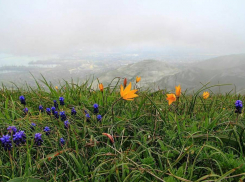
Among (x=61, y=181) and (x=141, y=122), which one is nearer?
(x=61, y=181)

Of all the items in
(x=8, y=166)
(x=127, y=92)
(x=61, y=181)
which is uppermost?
(x=127, y=92)

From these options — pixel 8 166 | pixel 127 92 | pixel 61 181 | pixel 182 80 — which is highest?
pixel 127 92

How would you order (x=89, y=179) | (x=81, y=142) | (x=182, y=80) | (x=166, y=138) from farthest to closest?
(x=182, y=80), (x=166, y=138), (x=81, y=142), (x=89, y=179)

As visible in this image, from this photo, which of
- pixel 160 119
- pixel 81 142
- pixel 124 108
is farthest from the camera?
pixel 124 108

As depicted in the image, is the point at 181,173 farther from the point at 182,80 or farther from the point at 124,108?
the point at 182,80

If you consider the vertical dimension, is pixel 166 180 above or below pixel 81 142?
below

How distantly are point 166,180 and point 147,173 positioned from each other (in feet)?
0.66

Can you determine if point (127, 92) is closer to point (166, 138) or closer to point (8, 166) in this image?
point (166, 138)

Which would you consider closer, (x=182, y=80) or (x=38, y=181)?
(x=38, y=181)

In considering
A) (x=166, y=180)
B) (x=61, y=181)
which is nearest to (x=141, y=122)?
(x=166, y=180)

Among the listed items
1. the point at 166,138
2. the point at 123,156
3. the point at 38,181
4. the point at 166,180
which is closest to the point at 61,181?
the point at 38,181

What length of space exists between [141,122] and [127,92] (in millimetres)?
592

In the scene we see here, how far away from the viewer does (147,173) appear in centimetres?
168

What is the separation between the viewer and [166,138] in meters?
2.18
